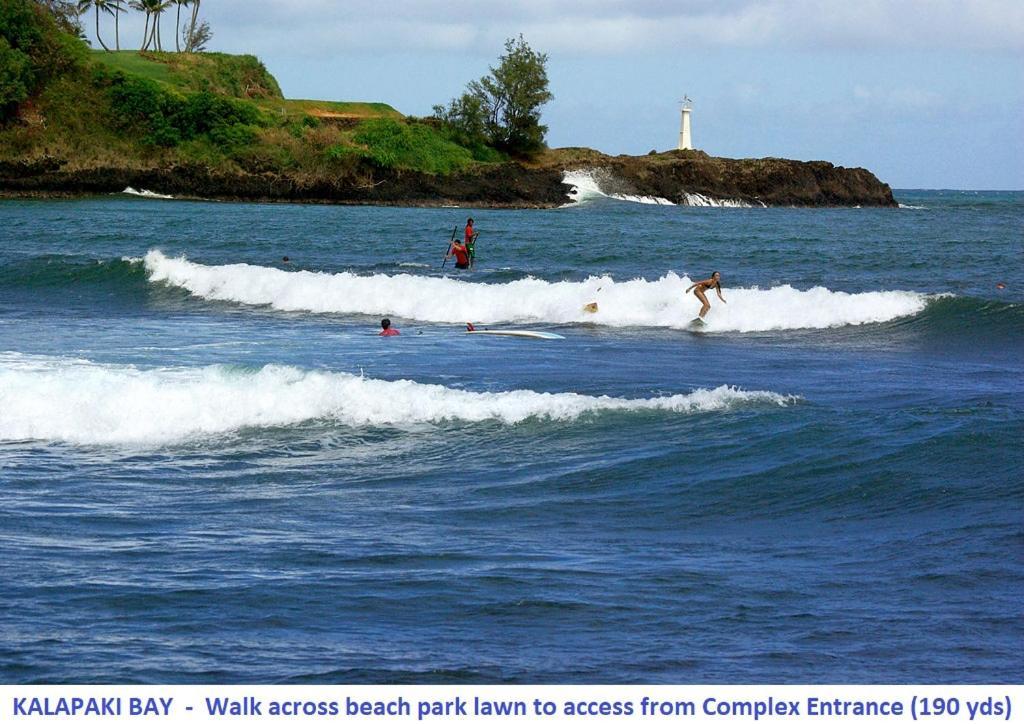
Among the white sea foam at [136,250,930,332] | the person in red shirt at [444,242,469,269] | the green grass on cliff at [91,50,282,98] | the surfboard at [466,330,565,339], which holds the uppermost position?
the green grass on cliff at [91,50,282,98]

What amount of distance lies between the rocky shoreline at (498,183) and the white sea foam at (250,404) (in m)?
54.4

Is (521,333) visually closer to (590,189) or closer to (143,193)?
(143,193)

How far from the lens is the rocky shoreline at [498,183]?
66.5m

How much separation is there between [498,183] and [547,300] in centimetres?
4674

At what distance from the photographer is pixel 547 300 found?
996 inches

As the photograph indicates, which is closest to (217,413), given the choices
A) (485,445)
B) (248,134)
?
(485,445)

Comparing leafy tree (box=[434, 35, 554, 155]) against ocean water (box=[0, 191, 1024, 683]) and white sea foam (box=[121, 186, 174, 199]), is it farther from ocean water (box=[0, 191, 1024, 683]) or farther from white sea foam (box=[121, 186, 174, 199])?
ocean water (box=[0, 191, 1024, 683])

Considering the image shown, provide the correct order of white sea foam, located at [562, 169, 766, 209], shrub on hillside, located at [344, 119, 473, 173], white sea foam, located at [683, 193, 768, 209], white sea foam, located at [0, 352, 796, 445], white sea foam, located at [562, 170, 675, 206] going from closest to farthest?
white sea foam, located at [0, 352, 796, 445], shrub on hillside, located at [344, 119, 473, 173], white sea foam, located at [562, 170, 675, 206], white sea foam, located at [562, 169, 766, 209], white sea foam, located at [683, 193, 768, 209]

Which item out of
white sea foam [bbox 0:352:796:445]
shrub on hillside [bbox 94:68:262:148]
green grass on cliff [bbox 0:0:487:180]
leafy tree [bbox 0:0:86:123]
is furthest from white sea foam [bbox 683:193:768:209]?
white sea foam [bbox 0:352:796:445]

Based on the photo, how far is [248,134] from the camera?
72250 mm

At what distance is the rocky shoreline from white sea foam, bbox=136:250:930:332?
40605mm

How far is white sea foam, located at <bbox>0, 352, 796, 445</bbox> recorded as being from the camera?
12.6 m

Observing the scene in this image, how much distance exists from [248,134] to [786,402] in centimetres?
6315
